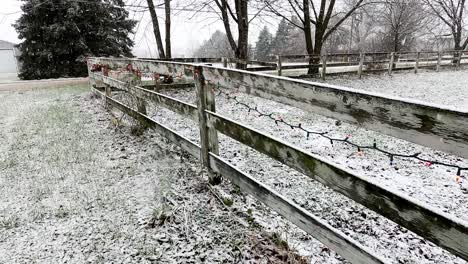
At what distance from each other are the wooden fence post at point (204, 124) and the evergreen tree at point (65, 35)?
19.6m

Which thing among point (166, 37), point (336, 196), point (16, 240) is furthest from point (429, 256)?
point (166, 37)

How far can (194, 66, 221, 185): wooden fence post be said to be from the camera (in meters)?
3.31

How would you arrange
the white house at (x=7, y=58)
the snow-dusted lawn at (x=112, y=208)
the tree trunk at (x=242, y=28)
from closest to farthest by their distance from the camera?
the snow-dusted lawn at (x=112, y=208) < the tree trunk at (x=242, y=28) < the white house at (x=7, y=58)

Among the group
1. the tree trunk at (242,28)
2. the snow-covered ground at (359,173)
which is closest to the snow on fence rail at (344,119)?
the snow-covered ground at (359,173)

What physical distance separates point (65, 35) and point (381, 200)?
23981 millimetres

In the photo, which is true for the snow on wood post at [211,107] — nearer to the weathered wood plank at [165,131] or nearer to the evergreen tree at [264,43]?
the weathered wood plank at [165,131]

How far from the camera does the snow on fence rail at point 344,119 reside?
1.48 meters

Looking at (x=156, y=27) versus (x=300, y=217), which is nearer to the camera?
(x=300, y=217)

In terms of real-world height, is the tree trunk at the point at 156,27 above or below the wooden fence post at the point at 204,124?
above

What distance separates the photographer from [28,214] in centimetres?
316

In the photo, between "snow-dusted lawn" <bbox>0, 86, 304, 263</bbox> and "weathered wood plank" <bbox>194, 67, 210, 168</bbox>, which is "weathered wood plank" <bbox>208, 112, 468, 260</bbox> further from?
"weathered wood plank" <bbox>194, 67, 210, 168</bbox>

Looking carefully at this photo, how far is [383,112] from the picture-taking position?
1707 millimetres

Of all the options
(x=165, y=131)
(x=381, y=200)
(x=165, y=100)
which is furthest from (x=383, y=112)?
(x=165, y=131)

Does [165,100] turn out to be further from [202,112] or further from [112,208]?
[112,208]
